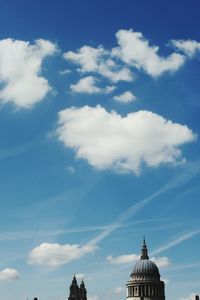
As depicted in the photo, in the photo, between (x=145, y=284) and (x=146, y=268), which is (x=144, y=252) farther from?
(x=145, y=284)

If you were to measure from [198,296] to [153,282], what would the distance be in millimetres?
17147

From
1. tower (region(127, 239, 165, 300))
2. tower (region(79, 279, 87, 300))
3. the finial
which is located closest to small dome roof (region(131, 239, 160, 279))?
tower (region(127, 239, 165, 300))

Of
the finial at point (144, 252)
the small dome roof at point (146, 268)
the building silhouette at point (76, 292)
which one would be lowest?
the building silhouette at point (76, 292)

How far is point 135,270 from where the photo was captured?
159250 mm

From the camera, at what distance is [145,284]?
505ft

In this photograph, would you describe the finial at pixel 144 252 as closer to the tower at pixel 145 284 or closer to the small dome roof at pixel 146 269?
the small dome roof at pixel 146 269

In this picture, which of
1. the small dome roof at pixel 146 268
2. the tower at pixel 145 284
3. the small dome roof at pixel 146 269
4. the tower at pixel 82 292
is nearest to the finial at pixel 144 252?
the small dome roof at pixel 146 269

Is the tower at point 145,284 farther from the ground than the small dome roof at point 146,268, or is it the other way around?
the small dome roof at point 146,268

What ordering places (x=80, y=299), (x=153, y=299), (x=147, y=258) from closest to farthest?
(x=80, y=299) < (x=153, y=299) < (x=147, y=258)

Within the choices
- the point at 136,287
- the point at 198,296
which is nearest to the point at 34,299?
the point at 136,287

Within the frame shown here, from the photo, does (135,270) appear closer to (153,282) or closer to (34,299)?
(153,282)

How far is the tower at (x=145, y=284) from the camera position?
15350 centimetres

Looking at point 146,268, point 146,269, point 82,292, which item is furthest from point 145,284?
point 82,292

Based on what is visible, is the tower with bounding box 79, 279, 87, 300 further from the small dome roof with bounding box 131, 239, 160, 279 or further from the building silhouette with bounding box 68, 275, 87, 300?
the small dome roof with bounding box 131, 239, 160, 279
